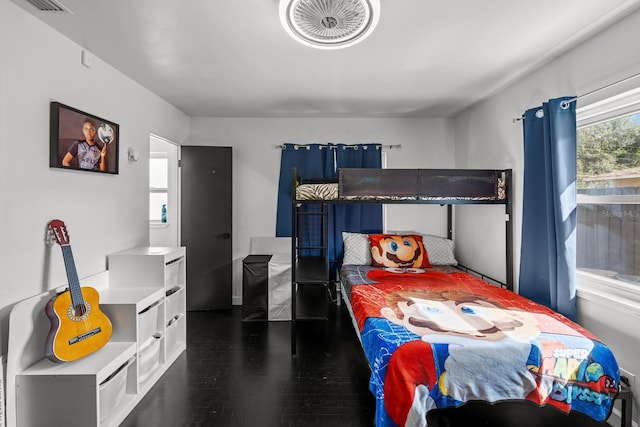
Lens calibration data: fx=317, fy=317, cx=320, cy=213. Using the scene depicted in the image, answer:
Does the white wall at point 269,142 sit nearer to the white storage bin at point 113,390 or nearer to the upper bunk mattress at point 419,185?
the upper bunk mattress at point 419,185

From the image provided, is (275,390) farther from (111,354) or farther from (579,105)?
(579,105)

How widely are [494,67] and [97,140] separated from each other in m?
3.09

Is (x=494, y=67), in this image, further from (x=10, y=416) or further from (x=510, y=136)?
(x=10, y=416)

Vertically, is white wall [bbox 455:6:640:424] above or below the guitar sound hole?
above

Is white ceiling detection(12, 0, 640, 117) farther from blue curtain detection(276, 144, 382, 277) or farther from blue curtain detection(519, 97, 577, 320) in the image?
blue curtain detection(276, 144, 382, 277)

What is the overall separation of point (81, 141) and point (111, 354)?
1.41m

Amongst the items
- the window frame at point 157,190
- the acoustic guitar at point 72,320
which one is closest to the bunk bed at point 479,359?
the acoustic guitar at point 72,320

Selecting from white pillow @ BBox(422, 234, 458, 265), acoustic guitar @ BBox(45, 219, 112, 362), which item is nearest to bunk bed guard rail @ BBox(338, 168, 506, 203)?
white pillow @ BBox(422, 234, 458, 265)

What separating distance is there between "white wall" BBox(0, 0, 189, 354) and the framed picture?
0.14ft

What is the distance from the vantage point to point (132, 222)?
9.20 feet

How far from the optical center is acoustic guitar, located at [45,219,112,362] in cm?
175

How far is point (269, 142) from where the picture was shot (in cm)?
403

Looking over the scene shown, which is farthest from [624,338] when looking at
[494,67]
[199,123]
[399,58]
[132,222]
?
[199,123]

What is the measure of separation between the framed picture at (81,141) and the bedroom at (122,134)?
2.4 inches
